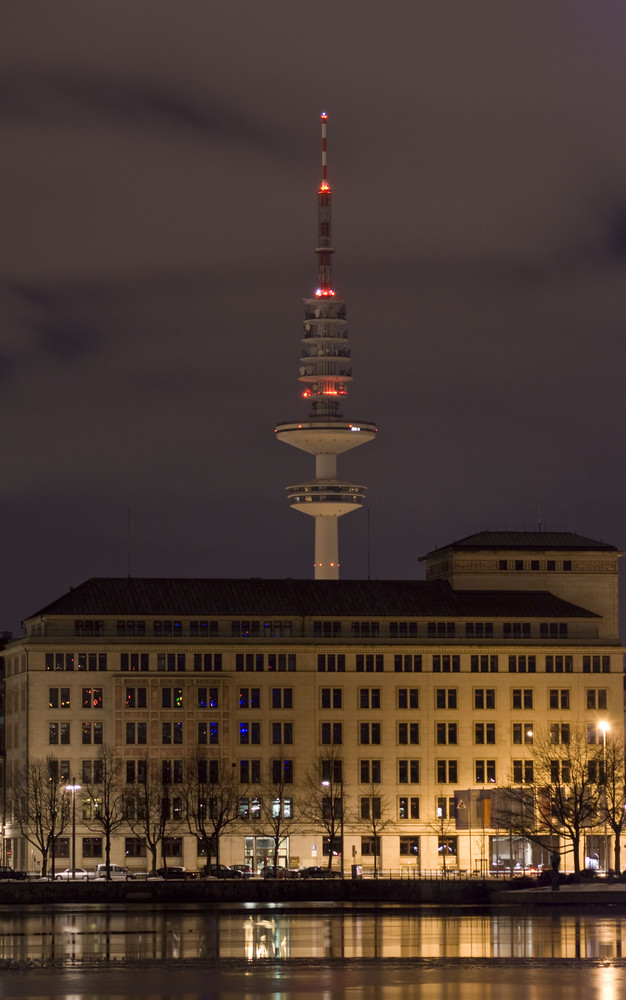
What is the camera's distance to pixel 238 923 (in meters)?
118

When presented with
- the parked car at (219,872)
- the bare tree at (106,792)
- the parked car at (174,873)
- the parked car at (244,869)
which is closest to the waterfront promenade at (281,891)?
the parked car at (174,873)

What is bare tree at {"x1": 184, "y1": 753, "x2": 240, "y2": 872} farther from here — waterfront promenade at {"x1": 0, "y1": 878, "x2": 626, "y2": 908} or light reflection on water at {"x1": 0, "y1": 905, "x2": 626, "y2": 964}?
light reflection on water at {"x1": 0, "y1": 905, "x2": 626, "y2": 964}

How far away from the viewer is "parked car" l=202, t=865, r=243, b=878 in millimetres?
176625

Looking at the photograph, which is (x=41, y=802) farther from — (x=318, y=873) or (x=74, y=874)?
(x=318, y=873)

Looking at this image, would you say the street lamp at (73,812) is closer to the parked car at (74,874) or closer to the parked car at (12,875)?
the parked car at (74,874)

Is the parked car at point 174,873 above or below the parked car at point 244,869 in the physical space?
below

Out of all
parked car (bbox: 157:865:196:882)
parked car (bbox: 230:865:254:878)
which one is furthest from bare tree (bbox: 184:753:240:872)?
parked car (bbox: 157:865:196:882)

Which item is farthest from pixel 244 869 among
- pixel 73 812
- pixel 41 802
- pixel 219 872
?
pixel 41 802

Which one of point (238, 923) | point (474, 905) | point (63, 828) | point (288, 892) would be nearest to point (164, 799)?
point (63, 828)

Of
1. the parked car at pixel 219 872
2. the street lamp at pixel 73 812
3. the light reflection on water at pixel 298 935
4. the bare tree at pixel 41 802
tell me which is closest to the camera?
the light reflection on water at pixel 298 935

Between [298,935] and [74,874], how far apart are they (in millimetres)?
80601

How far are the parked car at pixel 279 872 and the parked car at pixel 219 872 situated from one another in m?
2.28

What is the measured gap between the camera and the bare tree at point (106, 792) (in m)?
193

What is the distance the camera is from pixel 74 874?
18362 cm
